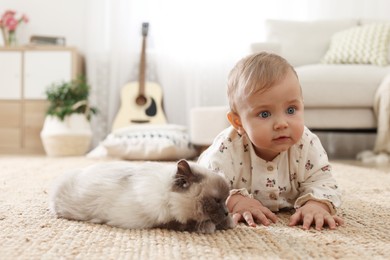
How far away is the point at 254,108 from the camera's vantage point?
3.28 feet

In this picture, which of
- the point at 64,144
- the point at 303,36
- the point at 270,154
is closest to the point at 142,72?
the point at 64,144

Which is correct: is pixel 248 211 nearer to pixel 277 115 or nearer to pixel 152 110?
pixel 277 115

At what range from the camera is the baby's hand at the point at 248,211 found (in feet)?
3.21

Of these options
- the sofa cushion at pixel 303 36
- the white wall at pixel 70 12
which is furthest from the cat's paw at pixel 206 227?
the white wall at pixel 70 12

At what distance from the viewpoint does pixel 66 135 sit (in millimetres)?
3236

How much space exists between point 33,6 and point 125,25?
0.76 m

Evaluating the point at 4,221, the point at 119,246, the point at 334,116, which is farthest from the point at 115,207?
the point at 334,116

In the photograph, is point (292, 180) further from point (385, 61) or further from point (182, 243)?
point (385, 61)

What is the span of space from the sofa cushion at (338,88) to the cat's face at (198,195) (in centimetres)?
181

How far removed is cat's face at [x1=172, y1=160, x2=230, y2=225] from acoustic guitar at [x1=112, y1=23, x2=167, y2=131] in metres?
2.57

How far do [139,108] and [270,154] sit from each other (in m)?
2.44

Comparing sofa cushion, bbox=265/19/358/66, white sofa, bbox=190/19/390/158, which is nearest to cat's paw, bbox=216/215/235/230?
white sofa, bbox=190/19/390/158

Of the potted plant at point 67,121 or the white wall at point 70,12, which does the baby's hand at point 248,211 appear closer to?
the potted plant at point 67,121

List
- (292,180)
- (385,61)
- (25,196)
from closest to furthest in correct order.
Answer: (292,180)
(25,196)
(385,61)
